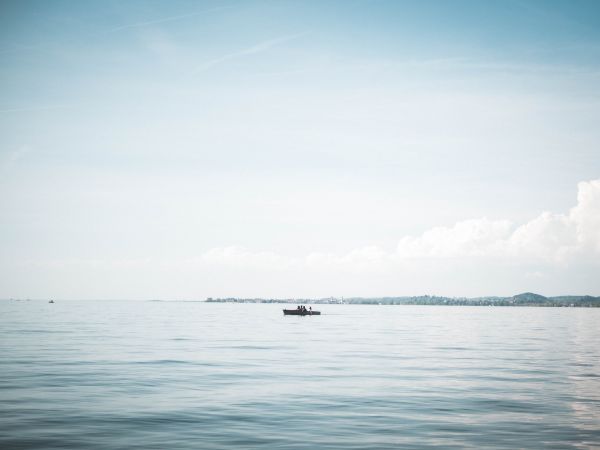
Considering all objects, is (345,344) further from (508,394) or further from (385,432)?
(385,432)

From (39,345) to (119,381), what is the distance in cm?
2983

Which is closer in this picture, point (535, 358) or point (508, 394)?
point (508, 394)

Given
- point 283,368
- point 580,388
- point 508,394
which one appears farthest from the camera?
point 283,368

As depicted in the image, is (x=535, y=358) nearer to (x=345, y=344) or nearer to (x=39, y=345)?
(x=345, y=344)

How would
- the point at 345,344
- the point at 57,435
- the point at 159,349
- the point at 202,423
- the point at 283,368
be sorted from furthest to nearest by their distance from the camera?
1. the point at 345,344
2. the point at 159,349
3. the point at 283,368
4. the point at 202,423
5. the point at 57,435

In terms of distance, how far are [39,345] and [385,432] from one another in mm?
48956

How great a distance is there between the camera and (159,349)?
57656mm

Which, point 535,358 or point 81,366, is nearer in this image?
point 81,366

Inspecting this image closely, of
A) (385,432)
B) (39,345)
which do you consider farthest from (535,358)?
(39,345)

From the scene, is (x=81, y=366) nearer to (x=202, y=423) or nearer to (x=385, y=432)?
(x=202, y=423)

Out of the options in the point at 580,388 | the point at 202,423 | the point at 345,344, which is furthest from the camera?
the point at 345,344

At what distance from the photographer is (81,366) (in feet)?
138

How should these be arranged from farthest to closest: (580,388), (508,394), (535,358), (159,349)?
(159,349)
(535,358)
(580,388)
(508,394)

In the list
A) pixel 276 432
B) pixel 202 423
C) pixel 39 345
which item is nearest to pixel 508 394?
pixel 276 432
